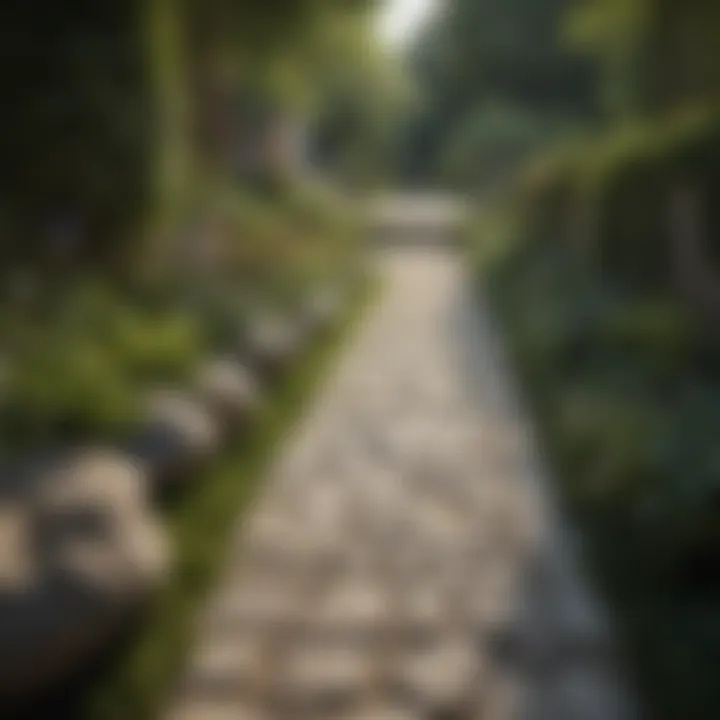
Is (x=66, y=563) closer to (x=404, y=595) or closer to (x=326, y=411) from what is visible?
(x=404, y=595)

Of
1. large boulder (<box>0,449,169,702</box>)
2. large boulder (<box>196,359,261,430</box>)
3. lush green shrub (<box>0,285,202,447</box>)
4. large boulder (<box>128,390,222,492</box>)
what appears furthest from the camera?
large boulder (<box>196,359,261,430</box>)

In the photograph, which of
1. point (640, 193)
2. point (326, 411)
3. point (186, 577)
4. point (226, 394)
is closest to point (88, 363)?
point (226, 394)

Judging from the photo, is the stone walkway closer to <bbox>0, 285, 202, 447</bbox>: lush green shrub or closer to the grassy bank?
the grassy bank

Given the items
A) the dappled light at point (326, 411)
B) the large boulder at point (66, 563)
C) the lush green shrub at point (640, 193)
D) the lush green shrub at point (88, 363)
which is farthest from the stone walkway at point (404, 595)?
the lush green shrub at point (640, 193)

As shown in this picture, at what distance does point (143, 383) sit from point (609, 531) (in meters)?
2.69

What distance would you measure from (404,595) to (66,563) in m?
1.24

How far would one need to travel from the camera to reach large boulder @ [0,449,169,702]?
2.43 m

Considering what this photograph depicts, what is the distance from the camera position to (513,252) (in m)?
12.1

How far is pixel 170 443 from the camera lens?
4055 mm

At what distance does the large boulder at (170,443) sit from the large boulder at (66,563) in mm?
813

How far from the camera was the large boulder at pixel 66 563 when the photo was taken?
2432 mm

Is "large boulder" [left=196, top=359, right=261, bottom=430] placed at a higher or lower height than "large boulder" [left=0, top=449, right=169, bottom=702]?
higher

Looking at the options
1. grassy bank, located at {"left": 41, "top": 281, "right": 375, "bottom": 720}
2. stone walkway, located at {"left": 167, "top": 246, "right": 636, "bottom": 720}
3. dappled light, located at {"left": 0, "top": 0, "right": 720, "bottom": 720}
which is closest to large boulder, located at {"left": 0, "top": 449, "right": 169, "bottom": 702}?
dappled light, located at {"left": 0, "top": 0, "right": 720, "bottom": 720}

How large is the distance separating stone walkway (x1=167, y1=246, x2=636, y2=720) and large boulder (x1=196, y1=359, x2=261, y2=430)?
35 centimetres
